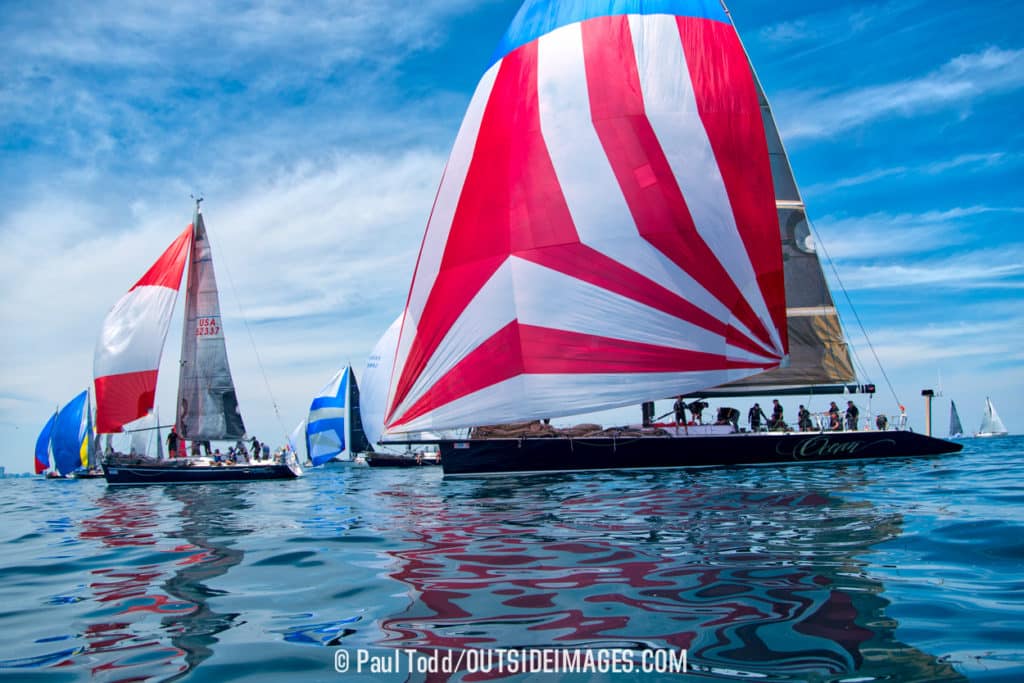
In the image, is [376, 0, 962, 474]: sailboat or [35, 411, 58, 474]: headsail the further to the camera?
[35, 411, 58, 474]: headsail

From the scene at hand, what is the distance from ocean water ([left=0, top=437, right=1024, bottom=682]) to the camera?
3482 millimetres

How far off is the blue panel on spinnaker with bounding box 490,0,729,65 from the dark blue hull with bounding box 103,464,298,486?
18251mm

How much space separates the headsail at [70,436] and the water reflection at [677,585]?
63.2m

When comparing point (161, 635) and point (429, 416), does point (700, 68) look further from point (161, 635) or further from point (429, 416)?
point (161, 635)

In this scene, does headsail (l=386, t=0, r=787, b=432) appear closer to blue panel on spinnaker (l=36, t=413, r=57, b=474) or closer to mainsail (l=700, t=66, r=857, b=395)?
mainsail (l=700, t=66, r=857, b=395)

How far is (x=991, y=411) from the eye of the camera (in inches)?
3049

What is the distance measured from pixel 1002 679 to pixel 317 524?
7.98 metres

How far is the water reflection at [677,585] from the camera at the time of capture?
3490mm

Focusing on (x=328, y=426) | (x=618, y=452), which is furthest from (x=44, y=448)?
(x=618, y=452)

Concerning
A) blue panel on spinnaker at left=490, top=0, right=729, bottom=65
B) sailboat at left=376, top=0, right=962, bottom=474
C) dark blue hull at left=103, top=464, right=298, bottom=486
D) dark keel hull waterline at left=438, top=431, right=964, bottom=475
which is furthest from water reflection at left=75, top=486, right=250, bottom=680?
dark blue hull at left=103, top=464, right=298, bottom=486

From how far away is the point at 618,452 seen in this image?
1800cm

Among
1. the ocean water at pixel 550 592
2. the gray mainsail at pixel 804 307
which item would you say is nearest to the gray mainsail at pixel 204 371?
the ocean water at pixel 550 592

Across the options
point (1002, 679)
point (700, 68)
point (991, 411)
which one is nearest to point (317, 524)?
point (1002, 679)

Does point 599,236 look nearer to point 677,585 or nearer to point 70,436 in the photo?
point 677,585
